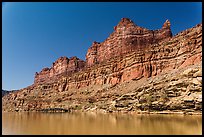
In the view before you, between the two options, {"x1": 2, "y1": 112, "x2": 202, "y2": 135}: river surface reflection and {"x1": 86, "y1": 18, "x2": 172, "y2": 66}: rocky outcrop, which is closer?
{"x1": 2, "y1": 112, "x2": 202, "y2": 135}: river surface reflection

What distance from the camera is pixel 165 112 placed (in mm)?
34656

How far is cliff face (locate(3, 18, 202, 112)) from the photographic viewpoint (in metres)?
37.0

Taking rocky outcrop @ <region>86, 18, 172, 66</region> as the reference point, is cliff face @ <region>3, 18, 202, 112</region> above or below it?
below

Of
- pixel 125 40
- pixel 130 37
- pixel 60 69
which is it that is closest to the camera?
pixel 130 37

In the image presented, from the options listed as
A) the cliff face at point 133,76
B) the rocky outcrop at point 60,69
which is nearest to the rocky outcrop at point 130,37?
the cliff face at point 133,76

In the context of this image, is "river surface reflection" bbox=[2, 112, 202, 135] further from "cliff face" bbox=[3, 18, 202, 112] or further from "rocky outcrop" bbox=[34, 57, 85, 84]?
"rocky outcrop" bbox=[34, 57, 85, 84]

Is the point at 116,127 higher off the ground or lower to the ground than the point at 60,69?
lower

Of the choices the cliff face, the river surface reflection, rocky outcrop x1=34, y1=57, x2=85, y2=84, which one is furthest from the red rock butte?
the river surface reflection

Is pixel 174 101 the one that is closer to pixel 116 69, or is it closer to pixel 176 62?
pixel 176 62

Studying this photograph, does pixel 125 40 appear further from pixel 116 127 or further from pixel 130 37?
pixel 116 127

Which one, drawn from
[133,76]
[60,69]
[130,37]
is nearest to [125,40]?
[130,37]

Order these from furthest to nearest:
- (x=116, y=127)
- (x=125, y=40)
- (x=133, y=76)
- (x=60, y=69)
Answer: (x=60, y=69) → (x=125, y=40) → (x=133, y=76) → (x=116, y=127)

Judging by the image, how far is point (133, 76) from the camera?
74.0 metres

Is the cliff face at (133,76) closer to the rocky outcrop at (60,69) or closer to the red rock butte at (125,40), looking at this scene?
the red rock butte at (125,40)
